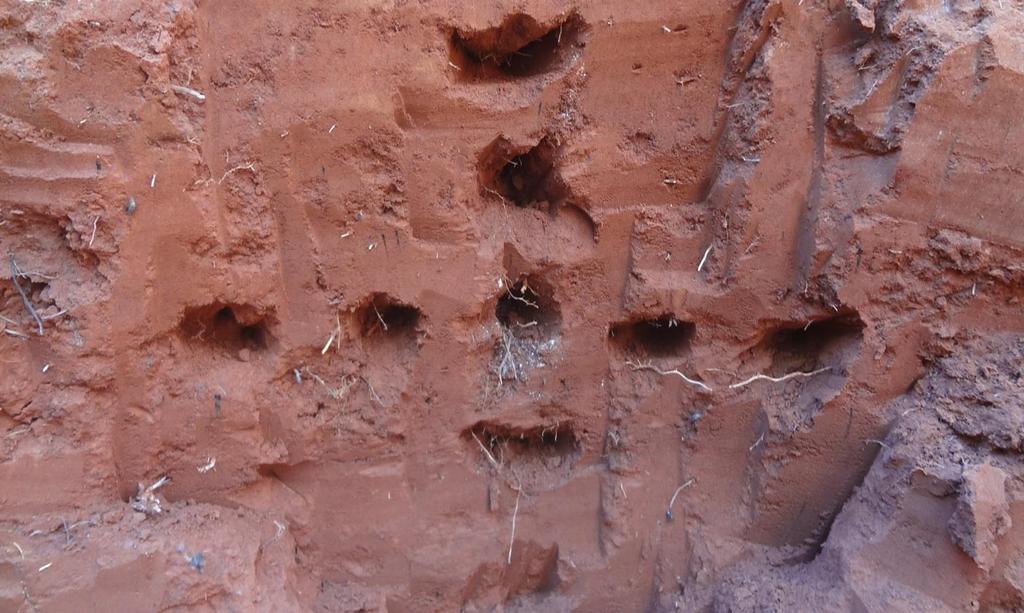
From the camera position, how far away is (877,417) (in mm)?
2348

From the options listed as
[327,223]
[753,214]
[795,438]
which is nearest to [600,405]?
[795,438]

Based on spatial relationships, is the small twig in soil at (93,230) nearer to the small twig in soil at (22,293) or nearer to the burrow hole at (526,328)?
the small twig in soil at (22,293)

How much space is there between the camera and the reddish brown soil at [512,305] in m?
1.99

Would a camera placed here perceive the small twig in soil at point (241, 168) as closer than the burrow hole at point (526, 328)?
Yes

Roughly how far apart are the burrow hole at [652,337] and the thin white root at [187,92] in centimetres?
138

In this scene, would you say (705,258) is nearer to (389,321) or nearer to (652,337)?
(652,337)

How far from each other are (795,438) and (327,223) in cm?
159

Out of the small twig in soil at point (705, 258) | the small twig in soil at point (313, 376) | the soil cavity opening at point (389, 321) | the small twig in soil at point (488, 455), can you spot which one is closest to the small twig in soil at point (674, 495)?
the small twig in soil at point (488, 455)

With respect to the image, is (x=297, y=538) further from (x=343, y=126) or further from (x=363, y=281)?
(x=343, y=126)

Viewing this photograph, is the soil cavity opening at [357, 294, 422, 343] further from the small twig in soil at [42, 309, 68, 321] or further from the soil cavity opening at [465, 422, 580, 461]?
the small twig in soil at [42, 309, 68, 321]

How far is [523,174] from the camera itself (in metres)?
2.44

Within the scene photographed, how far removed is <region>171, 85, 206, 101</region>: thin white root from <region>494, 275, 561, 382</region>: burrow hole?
1022 mm

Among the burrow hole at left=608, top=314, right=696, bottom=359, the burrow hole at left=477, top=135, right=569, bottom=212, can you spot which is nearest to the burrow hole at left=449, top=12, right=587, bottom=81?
the burrow hole at left=477, top=135, right=569, bottom=212

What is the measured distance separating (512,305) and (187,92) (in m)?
1.15
